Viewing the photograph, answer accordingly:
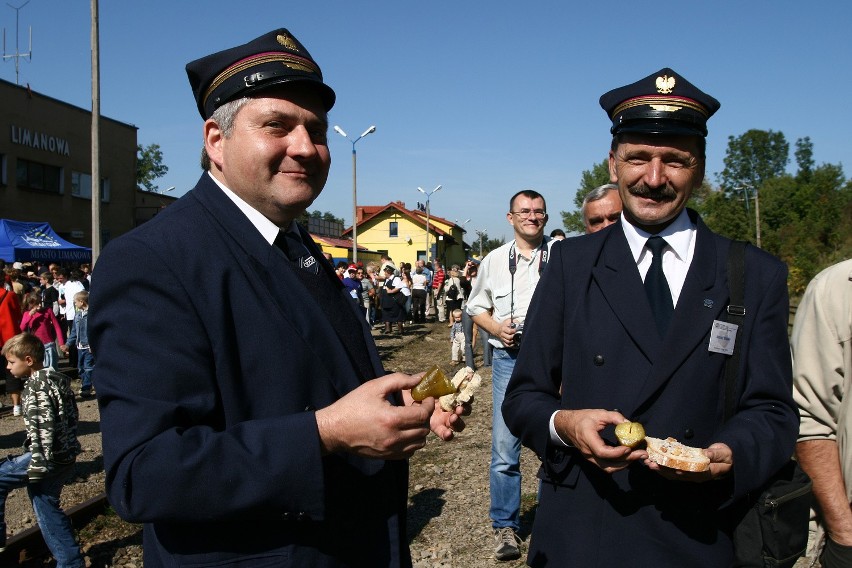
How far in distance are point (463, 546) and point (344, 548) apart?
163 inches

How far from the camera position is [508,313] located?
5711 mm

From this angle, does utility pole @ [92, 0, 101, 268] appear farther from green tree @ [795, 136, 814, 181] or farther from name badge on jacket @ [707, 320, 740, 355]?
green tree @ [795, 136, 814, 181]

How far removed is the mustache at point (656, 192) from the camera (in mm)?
2496

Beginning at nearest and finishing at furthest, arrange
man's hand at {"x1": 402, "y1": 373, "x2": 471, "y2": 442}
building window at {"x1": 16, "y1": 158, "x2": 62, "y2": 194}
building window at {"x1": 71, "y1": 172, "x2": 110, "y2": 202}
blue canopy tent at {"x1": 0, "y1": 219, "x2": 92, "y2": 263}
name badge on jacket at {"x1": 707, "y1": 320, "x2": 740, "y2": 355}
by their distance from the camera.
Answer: man's hand at {"x1": 402, "y1": 373, "x2": 471, "y2": 442}
name badge on jacket at {"x1": 707, "y1": 320, "x2": 740, "y2": 355}
blue canopy tent at {"x1": 0, "y1": 219, "x2": 92, "y2": 263}
building window at {"x1": 16, "y1": 158, "x2": 62, "y2": 194}
building window at {"x1": 71, "y1": 172, "x2": 110, "y2": 202}

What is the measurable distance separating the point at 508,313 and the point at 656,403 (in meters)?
3.40

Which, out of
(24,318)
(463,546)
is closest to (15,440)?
(24,318)

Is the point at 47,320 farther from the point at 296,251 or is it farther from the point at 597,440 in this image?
the point at 597,440

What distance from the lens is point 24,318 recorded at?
37.4ft

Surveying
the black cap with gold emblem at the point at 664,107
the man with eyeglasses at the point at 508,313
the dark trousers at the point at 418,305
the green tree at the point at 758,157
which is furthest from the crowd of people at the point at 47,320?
the green tree at the point at 758,157

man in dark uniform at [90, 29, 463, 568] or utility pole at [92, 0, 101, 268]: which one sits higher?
utility pole at [92, 0, 101, 268]

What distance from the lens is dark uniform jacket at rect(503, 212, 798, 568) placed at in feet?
7.43

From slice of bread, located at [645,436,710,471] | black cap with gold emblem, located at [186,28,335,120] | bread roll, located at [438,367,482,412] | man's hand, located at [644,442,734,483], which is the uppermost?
black cap with gold emblem, located at [186,28,335,120]

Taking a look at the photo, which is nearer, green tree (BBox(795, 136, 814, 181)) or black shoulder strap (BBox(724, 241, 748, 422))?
black shoulder strap (BBox(724, 241, 748, 422))

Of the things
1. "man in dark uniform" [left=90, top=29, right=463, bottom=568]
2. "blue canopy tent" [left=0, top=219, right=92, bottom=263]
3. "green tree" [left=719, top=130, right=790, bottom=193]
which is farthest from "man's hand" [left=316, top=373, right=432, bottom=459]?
"green tree" [left=719, top=130, right=790, bottom=193]
